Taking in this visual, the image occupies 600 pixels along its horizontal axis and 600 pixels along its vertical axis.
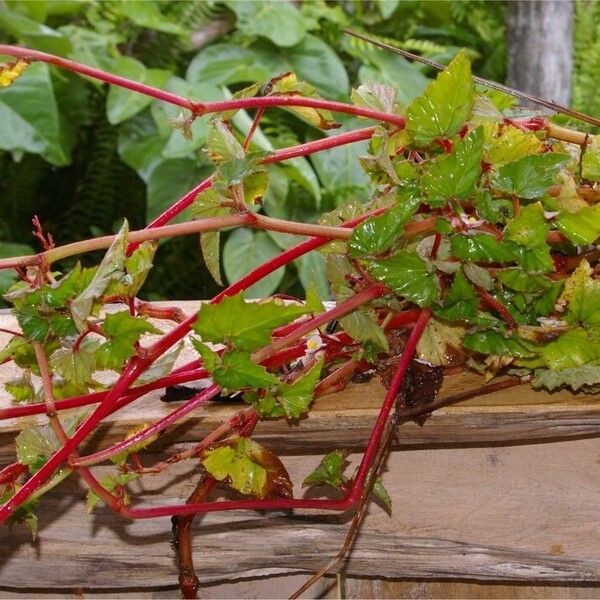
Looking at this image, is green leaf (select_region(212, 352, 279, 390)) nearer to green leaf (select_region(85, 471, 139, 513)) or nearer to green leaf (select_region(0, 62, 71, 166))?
green leaf (select_region(85, 471, 139, 513))

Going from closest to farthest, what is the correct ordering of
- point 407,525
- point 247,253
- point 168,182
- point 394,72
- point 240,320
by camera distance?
point 240,320, point 407,525, point 247,253, point 168,182, point 394,72

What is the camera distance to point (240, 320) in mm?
418

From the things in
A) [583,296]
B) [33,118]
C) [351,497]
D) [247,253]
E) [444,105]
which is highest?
[444,105]

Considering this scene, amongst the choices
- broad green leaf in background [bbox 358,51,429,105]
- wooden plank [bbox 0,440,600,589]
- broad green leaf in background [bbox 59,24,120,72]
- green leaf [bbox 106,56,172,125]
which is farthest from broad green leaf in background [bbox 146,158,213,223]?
wooden plank [bbox 0,440,600,589]

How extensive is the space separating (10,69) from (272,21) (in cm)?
127

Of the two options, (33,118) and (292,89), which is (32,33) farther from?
(292,89)

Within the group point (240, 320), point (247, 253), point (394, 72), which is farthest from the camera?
point (394, 72)

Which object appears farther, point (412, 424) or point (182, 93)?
point (182, 93)

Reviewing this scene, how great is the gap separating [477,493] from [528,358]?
102mm

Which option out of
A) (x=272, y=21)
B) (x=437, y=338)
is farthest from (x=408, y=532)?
(x=272, y=21)

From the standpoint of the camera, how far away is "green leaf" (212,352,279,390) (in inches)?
16.8

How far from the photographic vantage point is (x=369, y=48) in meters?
1.88

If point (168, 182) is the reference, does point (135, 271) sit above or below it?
above

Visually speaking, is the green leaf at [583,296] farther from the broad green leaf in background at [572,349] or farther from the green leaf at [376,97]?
the green leaf at [376,97]
